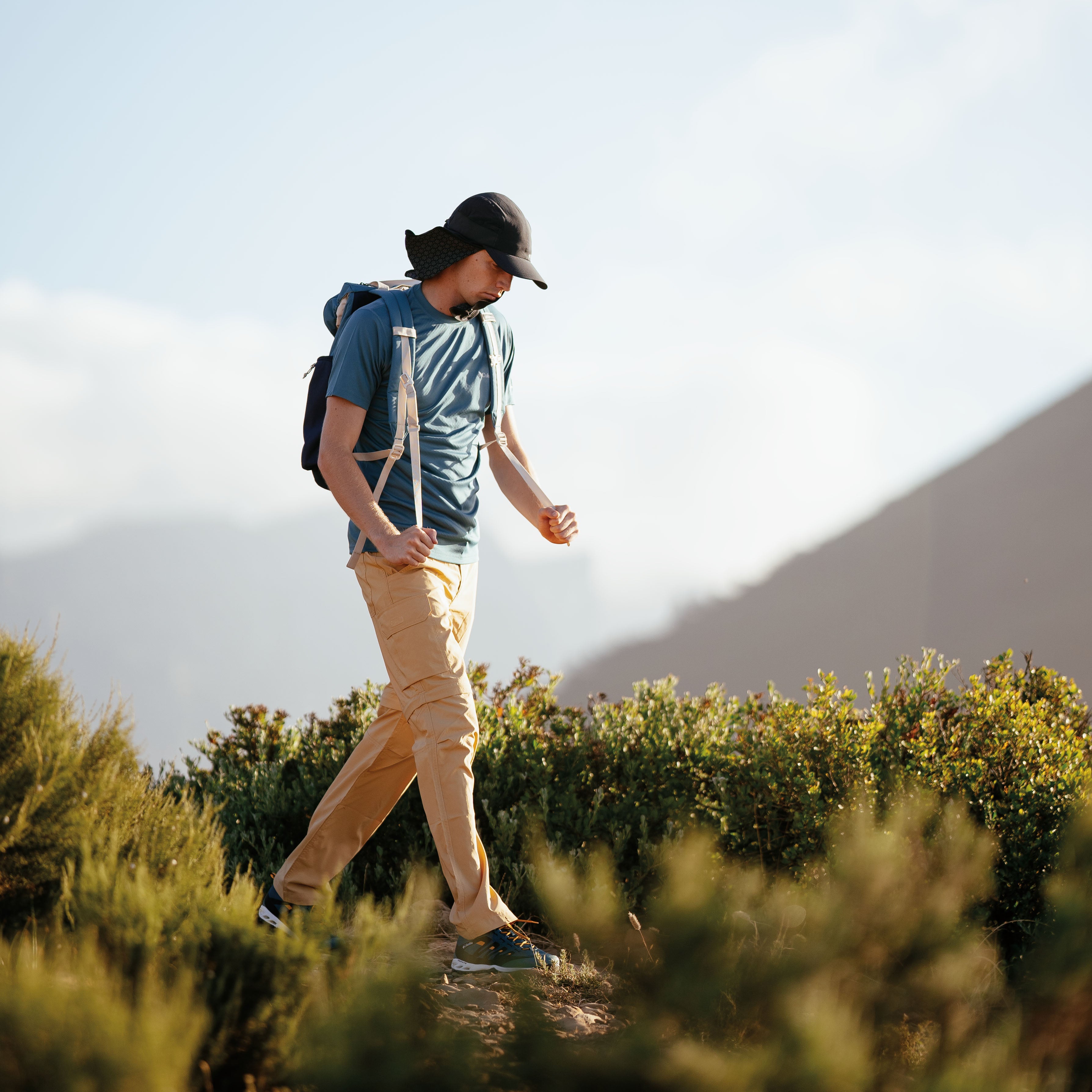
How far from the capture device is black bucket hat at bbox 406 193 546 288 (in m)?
3.22

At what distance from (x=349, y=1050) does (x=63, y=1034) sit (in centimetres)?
39

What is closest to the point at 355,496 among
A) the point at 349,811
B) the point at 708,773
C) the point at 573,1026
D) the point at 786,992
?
the point at 349,811

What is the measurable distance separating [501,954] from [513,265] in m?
2.07

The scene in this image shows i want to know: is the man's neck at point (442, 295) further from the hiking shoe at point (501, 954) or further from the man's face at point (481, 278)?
the hiking shoe at point (501, 954)

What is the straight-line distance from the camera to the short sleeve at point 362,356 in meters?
3.13

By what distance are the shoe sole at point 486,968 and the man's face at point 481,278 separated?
6.73 ft

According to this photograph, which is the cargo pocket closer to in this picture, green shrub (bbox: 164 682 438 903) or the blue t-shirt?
the blue t-shirt

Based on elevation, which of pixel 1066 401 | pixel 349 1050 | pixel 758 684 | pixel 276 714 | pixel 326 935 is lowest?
pixel 349 1050

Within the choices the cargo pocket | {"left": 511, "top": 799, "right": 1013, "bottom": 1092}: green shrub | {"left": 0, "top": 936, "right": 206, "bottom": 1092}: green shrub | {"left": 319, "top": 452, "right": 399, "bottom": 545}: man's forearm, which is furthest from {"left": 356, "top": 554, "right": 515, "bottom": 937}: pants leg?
{"left": 0, "top": 936, "right": 206, "bottom": 1092}: green shrub

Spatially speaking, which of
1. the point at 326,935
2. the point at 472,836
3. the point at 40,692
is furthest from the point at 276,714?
the point at 326,935

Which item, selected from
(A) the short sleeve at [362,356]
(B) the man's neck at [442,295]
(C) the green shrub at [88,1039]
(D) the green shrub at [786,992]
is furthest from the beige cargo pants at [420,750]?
(C) the green shrub at [88,1039]

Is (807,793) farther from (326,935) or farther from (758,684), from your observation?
(758,684)

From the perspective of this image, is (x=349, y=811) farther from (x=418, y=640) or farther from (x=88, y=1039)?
(x=88, y=1039)

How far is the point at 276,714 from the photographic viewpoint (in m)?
5.11
